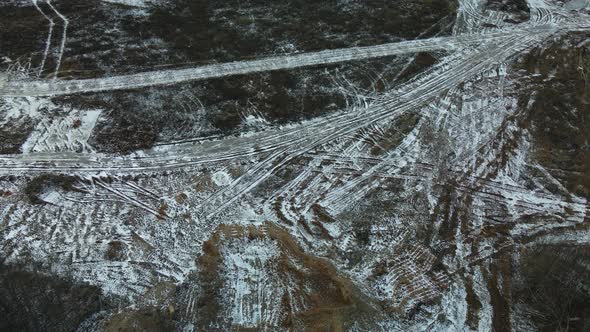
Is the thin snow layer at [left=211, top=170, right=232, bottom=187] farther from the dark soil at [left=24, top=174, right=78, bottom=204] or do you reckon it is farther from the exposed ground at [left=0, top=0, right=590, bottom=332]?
the dark soil at [left=24, top=174, right=78, bottom=204]

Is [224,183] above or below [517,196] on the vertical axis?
below

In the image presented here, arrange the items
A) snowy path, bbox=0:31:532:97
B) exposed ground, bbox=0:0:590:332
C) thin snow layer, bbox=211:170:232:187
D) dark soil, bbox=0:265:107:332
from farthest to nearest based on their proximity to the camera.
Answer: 1. snowy path, bbox=0:31:532:97
2. thin snow layer, bbox=211:170:232:187
3. exposed ground, bbox=0:0:590:332
4. dark soil, bbox=0:265:107:332

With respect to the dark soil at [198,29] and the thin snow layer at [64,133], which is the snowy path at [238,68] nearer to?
the dark soil at [198,29]

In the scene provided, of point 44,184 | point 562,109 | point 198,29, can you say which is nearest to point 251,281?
point 44,184

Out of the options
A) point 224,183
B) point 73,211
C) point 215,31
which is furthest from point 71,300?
point 215,31

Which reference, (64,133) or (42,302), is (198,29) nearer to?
(64,133)

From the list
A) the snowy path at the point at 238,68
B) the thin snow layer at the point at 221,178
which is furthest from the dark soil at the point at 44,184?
the thin snow layer at the point at 221,178

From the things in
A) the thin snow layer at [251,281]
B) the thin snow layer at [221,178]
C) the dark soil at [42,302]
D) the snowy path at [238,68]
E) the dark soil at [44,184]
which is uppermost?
the snowy path at [238,68]

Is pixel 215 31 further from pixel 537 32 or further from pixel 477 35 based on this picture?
pixel 537 32

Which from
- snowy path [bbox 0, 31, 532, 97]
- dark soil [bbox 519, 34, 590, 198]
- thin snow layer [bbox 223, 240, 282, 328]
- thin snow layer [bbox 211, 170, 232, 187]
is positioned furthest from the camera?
snowy path [bbox 0, 31, 532, 97]

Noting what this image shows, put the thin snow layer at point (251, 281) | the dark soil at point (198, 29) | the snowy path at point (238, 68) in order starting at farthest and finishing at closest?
the dark soil at point (198, 29) → the snowy path at point (238, 68) → the thin snow layer at point (251, 281)

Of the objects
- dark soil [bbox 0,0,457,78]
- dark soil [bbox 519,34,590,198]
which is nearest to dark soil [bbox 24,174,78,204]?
dark soil [bbox 0,0,457,78]
